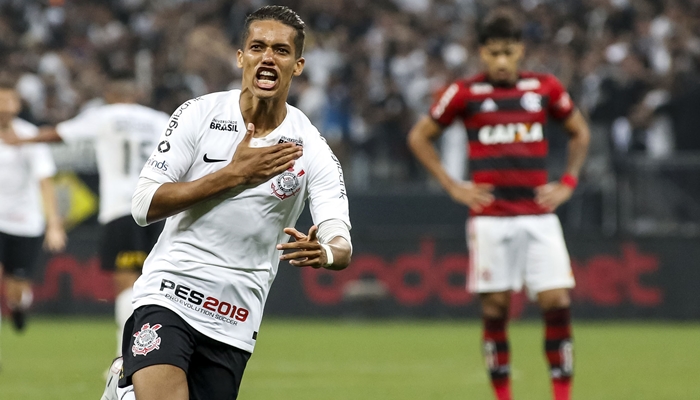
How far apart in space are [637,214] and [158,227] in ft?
26.2

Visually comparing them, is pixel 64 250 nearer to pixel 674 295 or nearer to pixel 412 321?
pixel 412 321

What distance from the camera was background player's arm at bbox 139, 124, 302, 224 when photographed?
465 centimetres

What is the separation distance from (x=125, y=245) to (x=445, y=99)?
275 centimetres

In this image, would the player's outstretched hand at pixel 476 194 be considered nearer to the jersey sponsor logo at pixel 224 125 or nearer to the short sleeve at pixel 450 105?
the short sleeve at pixel 450 105

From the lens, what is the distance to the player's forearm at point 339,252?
4.64 meters

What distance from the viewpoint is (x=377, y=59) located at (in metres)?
19.1

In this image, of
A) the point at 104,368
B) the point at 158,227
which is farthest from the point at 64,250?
the point at 158,227

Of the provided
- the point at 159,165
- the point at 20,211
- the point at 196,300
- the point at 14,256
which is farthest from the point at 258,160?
the point at 20,211

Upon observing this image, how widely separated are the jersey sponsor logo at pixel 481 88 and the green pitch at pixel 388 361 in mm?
2257

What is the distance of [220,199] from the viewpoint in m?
4.87

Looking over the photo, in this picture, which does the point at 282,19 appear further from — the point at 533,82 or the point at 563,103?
the point at 563,103

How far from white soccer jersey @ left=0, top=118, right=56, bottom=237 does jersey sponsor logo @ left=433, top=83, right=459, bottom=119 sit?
4.75 m

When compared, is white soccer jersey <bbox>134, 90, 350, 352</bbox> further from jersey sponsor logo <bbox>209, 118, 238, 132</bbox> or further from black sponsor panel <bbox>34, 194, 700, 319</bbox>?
black sponsor panel <bbox>34, 194, 700, 319</bbox>

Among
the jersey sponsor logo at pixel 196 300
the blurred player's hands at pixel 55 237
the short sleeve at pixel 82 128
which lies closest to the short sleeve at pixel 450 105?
the short sleeve at pixel 82 128
